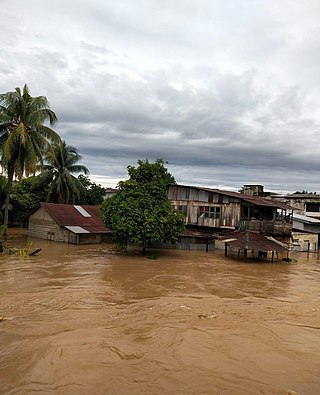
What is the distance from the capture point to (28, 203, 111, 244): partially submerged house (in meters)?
28.9

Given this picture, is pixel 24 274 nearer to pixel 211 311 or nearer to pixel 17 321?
pixel 17 321

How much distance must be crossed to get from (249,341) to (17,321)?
6.58 meters

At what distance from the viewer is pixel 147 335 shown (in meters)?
9.84

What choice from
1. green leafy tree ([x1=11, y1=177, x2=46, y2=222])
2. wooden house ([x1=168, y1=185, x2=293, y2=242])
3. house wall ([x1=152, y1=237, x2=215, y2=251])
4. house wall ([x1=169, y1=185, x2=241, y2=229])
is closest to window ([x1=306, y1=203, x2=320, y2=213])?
wooden house ([x1=168, y1=185, x2=293, y2=242])

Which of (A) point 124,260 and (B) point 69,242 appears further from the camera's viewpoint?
(B) point 69,242

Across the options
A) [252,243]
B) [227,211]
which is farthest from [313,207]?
[252,243]

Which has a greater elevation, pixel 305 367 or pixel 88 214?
pixel 88 214

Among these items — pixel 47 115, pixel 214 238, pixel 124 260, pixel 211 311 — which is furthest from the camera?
pixel 214 238

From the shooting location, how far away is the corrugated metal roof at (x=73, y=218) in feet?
97.3

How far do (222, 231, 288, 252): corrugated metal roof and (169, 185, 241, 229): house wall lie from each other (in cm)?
335

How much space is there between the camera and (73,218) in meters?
30.7

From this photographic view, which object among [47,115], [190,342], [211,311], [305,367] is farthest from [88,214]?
[305,367]

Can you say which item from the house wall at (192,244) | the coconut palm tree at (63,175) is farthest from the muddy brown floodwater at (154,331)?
the coconut palm tree at (63,175)

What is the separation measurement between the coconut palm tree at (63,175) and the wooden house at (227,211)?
1018 centimetres
